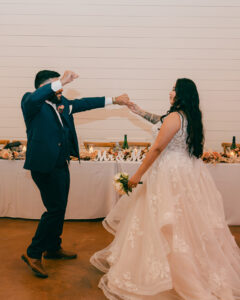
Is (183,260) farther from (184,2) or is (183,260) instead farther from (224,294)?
(184,2)

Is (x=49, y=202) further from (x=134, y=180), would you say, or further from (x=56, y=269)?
(x=134, y=180)

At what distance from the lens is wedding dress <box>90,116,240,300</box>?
5.65 ft

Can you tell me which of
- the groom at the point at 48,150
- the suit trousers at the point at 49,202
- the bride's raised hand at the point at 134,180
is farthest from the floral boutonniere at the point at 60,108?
the bride's raised hand at the point at 134,180

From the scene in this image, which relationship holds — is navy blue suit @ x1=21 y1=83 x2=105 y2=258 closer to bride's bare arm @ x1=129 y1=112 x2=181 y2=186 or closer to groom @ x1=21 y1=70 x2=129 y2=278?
groom @ x1=21 y1=70 x2=129 y2=278

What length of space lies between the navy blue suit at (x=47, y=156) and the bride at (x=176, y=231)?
54 centimetres

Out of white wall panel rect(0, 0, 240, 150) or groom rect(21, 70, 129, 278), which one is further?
white wall panel rect(0, 0, 240, 150)

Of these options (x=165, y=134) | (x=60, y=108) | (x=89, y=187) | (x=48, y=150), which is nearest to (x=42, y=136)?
(x=48, y=150)

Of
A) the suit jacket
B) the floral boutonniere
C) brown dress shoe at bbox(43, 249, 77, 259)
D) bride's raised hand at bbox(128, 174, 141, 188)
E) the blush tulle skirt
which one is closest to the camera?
the blush tulle skirt

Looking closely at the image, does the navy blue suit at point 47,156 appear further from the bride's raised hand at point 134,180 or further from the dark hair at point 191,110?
the dark hair at point 191,110

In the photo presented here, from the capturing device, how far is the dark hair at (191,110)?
6.36 ft

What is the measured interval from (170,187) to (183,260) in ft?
1.47

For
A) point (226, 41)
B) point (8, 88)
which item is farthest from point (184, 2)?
point (8, 88)

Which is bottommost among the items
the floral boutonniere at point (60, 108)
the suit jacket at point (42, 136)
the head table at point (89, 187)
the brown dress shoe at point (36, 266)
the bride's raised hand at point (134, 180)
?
the brown dress shoe at point (36, 266)

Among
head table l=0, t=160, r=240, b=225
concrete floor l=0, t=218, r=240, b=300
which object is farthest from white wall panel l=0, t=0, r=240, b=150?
concrete floor l=0, t=218, r=240, b=300
